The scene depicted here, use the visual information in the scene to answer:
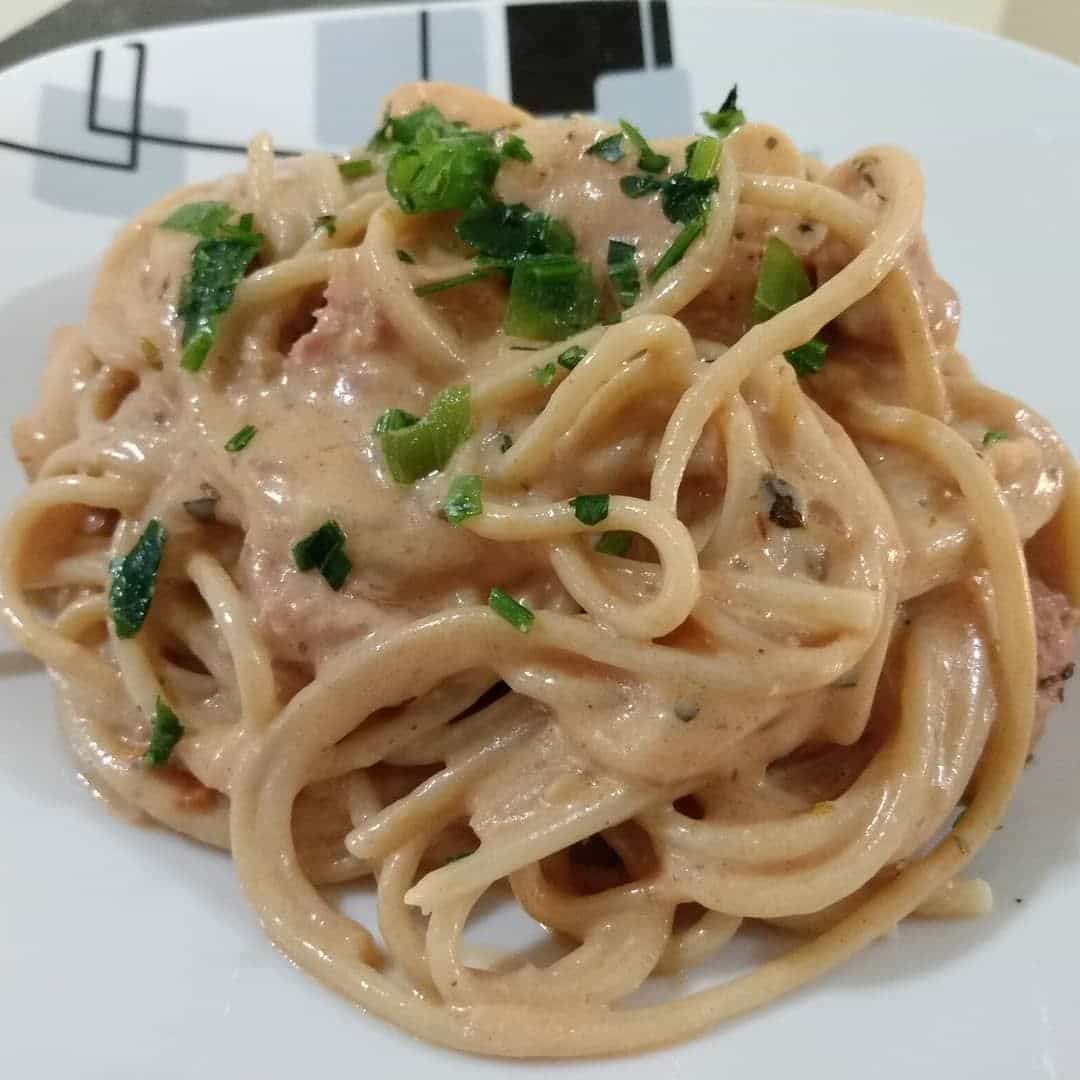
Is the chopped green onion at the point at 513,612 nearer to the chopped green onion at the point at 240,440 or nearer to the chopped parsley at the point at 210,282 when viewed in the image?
the chopped green onion at the point at 240,440

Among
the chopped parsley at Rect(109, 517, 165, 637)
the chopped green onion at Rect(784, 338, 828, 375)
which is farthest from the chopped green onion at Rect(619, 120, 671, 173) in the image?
the chopped parsley at Rect(109, 517, 165, 637)

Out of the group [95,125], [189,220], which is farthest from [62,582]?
[95,125]

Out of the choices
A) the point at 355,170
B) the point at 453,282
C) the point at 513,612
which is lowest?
the point at 513,612

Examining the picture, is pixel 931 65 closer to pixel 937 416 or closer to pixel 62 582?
pixel 937 416

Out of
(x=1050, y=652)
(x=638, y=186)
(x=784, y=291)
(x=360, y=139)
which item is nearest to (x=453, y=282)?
(x=638, y=186)

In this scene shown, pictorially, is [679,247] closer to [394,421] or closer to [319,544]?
[394,421]

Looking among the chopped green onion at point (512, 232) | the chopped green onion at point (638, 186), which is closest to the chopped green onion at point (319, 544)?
the chopped green onion at point (512, 232)

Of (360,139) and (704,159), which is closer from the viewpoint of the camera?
(704,159)
